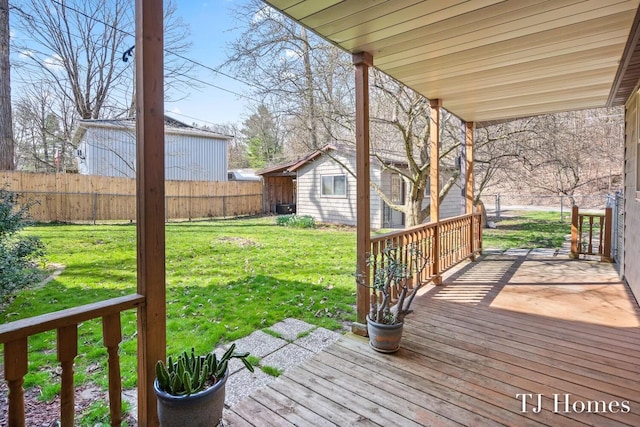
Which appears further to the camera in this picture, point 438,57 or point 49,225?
point 49,225

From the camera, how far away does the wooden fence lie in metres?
10.2

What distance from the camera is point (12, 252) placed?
12.9 ft

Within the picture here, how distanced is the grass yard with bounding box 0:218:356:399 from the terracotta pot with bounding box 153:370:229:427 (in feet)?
3.52

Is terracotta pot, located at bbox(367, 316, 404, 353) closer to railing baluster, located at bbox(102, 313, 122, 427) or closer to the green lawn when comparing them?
the green lawn

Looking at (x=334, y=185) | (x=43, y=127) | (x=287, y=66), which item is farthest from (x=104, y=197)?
(x=287, y=66)

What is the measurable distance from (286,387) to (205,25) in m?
10.3

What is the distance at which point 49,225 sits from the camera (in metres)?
9.84

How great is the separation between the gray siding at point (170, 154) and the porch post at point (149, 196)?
12531 mm

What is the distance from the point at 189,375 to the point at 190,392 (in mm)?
72

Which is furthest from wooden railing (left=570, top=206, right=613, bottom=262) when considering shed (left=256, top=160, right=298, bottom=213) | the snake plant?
shed (left=256, top=160, right=298, bottom=213)

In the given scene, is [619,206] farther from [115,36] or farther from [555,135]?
[115,36]

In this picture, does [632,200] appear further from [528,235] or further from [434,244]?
[528,235]

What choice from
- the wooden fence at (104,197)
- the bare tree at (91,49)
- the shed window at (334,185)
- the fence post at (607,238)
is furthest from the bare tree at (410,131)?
the wooden fence at (104,197)

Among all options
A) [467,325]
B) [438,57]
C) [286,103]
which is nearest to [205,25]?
[286,103]
